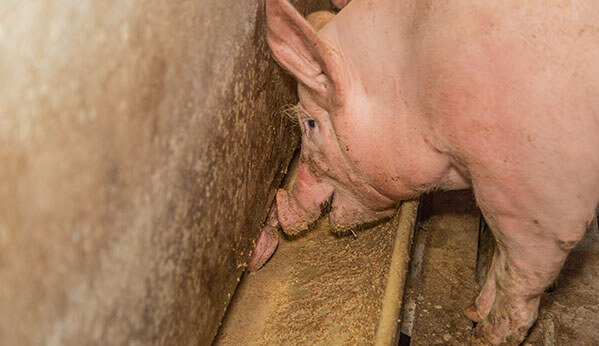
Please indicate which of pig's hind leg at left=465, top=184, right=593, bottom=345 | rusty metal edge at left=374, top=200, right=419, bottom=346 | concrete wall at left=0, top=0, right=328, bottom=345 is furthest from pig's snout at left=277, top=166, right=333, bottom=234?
pig's hind leg at left=465, top=184, right=593, bottom=345

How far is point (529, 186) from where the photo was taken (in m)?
2.04

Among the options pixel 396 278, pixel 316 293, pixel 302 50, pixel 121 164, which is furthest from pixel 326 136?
pixel 121 164

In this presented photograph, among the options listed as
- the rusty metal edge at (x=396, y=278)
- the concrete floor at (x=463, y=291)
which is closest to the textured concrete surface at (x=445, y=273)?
the concrete floor at (x=463, y=291)

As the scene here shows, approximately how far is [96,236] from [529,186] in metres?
1.43

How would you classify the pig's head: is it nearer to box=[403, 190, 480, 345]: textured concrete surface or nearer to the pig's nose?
the pig's nose

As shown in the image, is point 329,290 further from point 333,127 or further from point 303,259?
point 333,127

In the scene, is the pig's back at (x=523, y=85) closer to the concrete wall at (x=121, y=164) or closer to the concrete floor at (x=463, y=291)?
the concrete wall at (x=121, y=164)

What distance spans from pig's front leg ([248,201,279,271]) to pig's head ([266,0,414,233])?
9 centimetres

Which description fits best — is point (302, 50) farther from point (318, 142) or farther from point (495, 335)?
point (495, 335)

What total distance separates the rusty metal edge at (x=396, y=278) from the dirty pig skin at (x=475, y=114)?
4.3 inches

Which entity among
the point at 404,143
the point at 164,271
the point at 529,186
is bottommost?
the point at 529,186

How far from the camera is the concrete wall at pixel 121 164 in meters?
1.22

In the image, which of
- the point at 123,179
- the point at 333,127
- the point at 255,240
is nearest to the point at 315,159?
the point at 333,127

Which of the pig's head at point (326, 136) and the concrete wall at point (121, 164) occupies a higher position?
the concrete wall at point (121, 164)
